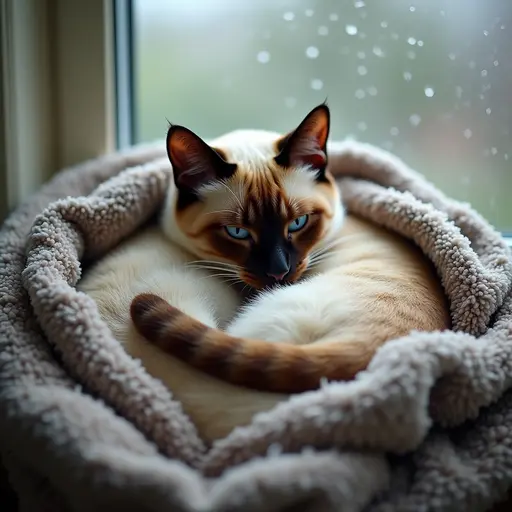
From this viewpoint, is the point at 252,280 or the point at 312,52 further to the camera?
the point at 312,52

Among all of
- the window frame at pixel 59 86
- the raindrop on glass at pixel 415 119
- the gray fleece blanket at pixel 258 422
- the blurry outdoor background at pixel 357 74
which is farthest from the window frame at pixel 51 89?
the raindrop on glass at pixel 415 119

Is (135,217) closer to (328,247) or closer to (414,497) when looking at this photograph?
(328,247)

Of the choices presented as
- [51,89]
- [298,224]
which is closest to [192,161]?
[298,224]

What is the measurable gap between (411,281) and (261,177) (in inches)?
15.2

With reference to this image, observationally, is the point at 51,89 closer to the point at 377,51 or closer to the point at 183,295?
the point at 183,295

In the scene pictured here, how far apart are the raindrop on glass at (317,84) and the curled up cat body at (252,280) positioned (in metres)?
0.25

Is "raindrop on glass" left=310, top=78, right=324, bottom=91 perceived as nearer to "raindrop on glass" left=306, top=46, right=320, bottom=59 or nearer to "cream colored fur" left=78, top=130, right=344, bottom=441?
"raindrop on glass" left=306, top=46, right=320, bottom=59

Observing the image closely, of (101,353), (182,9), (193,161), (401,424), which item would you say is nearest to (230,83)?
(182,9)

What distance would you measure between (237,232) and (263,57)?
0.62 meters

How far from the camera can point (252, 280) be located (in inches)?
49.8

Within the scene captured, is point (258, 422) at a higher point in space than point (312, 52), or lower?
lower

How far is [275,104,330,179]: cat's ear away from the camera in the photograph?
127 cm

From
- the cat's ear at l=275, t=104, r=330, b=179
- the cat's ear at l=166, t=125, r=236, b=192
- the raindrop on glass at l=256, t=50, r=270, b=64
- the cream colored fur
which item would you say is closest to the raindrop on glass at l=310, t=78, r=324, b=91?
the raindrop on glass at l=256, t=50, r=270, b=64

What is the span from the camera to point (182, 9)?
1635mm
